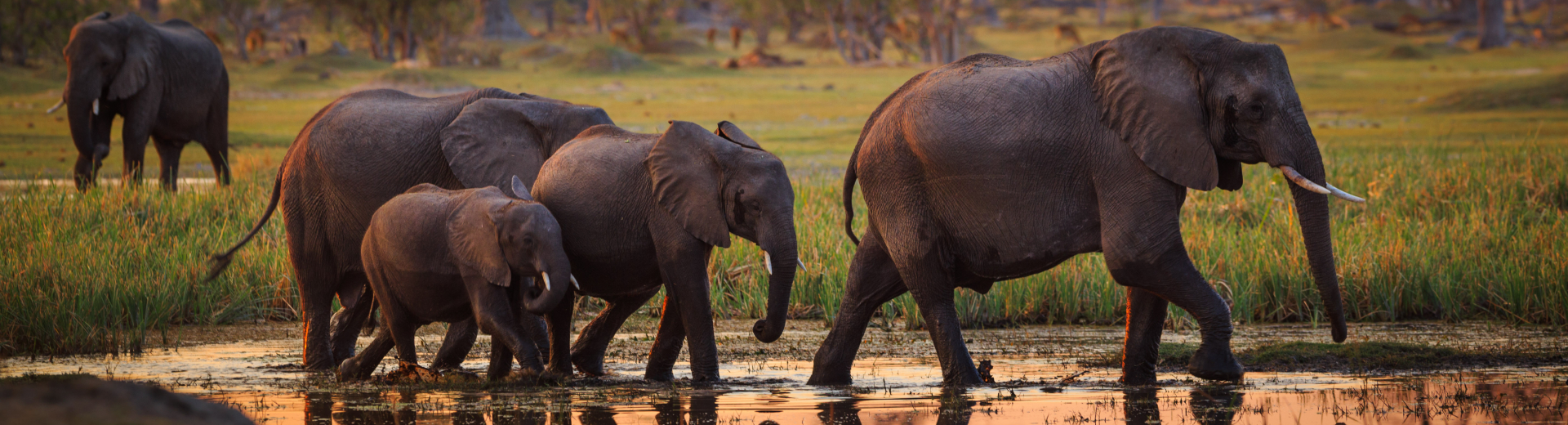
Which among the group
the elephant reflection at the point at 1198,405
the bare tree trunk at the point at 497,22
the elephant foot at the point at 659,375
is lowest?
the elephant reflection at the point at 1198,405

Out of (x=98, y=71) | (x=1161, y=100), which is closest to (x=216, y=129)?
(x=98, y=71)

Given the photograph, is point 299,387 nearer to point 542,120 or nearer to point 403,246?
point 403,246

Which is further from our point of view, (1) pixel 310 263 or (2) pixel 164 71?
(2) pixel 164 71

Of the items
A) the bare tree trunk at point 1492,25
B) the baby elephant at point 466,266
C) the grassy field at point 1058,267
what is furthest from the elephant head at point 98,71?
the bare tree trunk at point 1492,25

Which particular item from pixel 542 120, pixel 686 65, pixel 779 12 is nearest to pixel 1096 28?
pixel 779 12

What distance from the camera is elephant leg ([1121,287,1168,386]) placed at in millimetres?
6289

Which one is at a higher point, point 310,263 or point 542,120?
point 542,120

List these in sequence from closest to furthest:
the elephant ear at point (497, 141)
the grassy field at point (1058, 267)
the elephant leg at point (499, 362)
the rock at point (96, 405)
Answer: the rock at point (96, 405) < the elephant leg at point (499, 362) < the elephant ear at point (497, 141) < the grassy field at point (1058, 267)

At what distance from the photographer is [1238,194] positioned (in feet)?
40.9

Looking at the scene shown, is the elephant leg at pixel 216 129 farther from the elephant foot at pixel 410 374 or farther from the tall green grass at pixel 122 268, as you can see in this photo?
the elephant foot at pixel 410 374

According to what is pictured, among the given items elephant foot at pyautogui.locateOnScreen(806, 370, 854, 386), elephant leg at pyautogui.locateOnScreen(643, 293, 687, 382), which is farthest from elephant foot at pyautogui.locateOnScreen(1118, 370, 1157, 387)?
elephant leg at pyautogui.locateOnScreen(643, 293, 687, 382)

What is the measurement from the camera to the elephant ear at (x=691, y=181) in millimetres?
6137

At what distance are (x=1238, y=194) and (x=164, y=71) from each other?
9.25 metres

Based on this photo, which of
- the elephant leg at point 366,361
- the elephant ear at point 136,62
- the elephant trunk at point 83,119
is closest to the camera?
the elephant leg at point 366,361
